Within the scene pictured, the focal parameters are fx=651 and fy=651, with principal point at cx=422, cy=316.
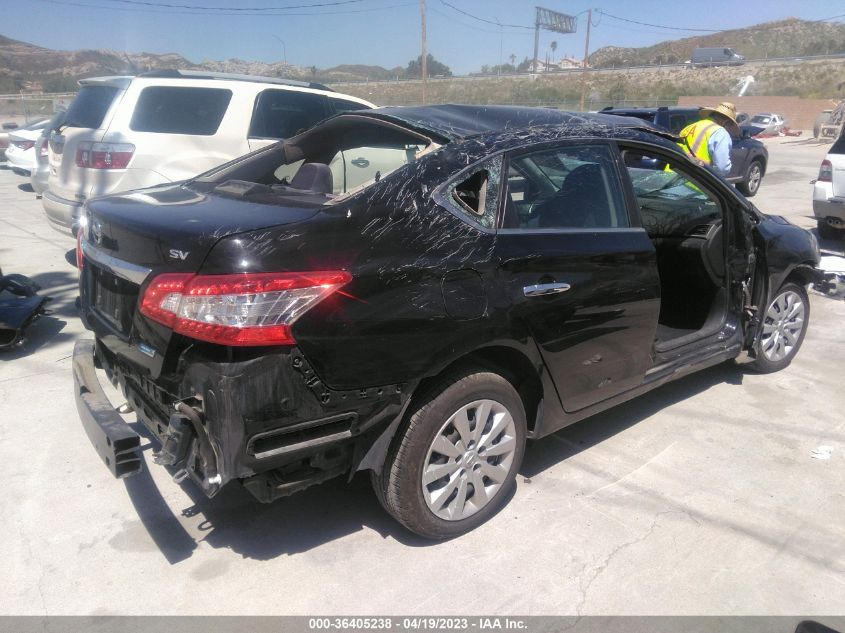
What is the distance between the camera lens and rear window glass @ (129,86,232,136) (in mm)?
6117

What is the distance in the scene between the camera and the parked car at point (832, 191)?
27.7 ft

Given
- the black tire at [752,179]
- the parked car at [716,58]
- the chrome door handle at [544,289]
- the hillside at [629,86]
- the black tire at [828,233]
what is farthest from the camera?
the parked car at [716,58]

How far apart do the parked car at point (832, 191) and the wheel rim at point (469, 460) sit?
7642 millimetres

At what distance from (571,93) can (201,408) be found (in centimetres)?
5904

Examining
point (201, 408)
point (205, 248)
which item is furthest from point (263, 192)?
point (201, 408)

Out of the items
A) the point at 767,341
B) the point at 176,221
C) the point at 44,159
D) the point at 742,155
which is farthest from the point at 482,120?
the point at 742,155

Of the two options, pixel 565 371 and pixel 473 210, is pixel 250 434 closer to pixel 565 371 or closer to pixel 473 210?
pixel 473 210

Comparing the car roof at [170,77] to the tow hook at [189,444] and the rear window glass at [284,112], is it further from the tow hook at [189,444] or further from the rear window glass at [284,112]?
the tow hook at [189,444]

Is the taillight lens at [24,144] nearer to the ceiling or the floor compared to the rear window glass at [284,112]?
nearer to the floor

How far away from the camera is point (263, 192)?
3031mm

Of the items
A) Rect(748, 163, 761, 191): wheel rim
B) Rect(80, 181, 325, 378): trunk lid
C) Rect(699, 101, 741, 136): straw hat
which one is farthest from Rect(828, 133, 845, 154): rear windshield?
Rect(80, 181, 325, 378): trunk lid

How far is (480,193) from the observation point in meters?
2.87

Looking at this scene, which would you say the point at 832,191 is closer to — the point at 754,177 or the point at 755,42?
the point at 754,177

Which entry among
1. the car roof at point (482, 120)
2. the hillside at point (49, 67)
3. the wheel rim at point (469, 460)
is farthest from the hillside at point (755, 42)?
the wheel rim at point (469, 460)
